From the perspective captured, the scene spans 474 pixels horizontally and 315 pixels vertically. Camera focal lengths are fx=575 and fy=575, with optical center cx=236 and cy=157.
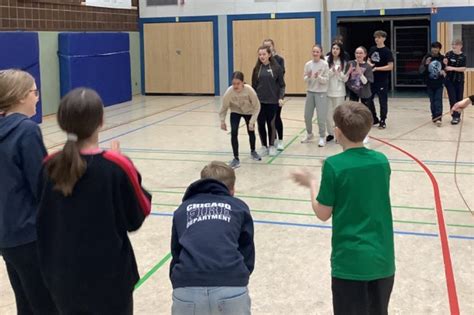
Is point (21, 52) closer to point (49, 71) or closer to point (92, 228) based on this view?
point (49, 71)

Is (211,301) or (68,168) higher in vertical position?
(68,168)

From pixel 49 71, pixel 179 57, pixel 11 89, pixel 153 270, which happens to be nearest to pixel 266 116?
pixel 153 270

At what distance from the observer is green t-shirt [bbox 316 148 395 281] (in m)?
2.47

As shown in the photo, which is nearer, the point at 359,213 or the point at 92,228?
the point at 92,228

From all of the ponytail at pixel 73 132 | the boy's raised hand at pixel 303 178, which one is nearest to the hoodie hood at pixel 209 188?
the boy's raised hand at pixel 303 178

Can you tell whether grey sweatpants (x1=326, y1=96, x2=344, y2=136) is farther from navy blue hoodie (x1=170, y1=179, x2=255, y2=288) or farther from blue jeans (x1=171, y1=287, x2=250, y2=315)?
blue jeans (x1=171, y1=287, x2=250, y2=315)

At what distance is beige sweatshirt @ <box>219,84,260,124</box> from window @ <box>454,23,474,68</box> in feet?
30.4

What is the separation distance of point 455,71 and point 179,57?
910 cm

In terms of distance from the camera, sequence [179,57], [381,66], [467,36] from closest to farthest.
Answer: [381,66] → [467,36] → [179,57]

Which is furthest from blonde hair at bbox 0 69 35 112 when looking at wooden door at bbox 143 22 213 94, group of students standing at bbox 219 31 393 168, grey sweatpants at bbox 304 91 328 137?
wooden door at bbox 143 22 213 94

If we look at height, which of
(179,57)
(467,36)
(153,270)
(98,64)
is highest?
(467,36)

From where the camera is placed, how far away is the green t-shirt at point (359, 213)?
8.11 ft

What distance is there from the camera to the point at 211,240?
7.54 ft

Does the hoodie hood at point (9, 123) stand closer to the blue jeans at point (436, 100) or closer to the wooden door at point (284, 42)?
the blue jeans at point (436, 100)
